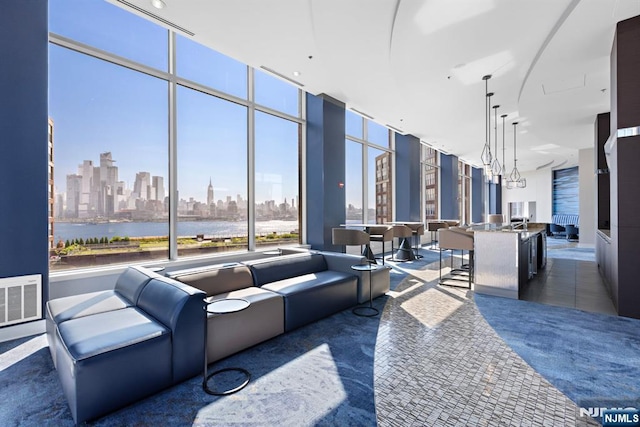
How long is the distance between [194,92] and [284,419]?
16.3ft

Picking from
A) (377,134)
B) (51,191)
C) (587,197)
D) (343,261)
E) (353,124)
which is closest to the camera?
(51,191)

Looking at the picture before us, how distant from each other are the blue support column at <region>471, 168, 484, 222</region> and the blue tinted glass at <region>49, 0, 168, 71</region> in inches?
599

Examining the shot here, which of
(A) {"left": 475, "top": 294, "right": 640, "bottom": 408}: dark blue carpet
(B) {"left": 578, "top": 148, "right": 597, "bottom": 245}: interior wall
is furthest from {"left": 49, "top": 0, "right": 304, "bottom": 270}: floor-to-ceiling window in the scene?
(B) {"left": 578, "top": 148, "right": 597, "bottom": 245}: interior wall

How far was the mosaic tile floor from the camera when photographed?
73.1 inches

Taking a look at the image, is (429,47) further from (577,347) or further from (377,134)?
(377,134)

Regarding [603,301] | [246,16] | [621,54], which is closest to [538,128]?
[621,54]

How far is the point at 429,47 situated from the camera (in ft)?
14.1

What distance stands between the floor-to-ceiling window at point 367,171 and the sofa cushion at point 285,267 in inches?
139

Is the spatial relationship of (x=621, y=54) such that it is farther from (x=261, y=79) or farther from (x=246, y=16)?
(x=261, y=79)

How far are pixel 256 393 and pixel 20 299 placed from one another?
286 centimetres

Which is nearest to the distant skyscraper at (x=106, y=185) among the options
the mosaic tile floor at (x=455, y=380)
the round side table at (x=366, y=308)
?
the round side table at (x=366, y=308)

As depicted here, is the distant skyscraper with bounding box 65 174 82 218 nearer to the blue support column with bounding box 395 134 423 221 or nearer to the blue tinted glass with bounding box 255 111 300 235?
the blue tinted glass with bounding box 255 111 300 235

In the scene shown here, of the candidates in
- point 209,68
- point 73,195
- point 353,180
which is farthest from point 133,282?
point 353,180

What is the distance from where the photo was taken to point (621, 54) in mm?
3521
